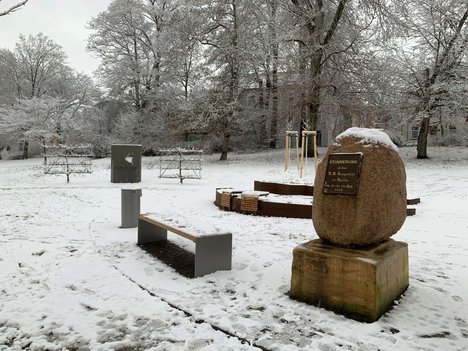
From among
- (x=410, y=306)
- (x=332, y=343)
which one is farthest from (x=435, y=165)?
(x=332, y=343)

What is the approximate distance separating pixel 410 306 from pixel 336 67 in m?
17.8

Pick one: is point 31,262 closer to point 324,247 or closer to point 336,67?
point 324,247

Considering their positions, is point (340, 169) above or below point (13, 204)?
above

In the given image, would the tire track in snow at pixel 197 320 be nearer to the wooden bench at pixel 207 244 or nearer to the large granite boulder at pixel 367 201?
the wooden bench at pixel 207 244

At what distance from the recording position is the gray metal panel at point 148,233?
589 centimetres

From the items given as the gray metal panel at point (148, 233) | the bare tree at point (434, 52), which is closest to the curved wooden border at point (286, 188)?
the gray metal panel at point (148, 233)

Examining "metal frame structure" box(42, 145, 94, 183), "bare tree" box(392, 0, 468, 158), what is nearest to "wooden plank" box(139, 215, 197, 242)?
"metal frame structure" box(42, 145, 94, 183)

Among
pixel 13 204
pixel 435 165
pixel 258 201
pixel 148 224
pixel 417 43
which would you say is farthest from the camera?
pixel 417 43

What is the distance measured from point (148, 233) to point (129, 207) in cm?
134

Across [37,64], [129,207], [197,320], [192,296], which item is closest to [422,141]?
[129,207]

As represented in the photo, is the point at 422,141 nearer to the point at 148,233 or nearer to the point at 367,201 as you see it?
the point at 148,233

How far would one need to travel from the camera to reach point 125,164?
14422 millimetres

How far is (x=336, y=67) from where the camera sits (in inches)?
774

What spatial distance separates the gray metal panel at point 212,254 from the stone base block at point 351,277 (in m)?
1.06
